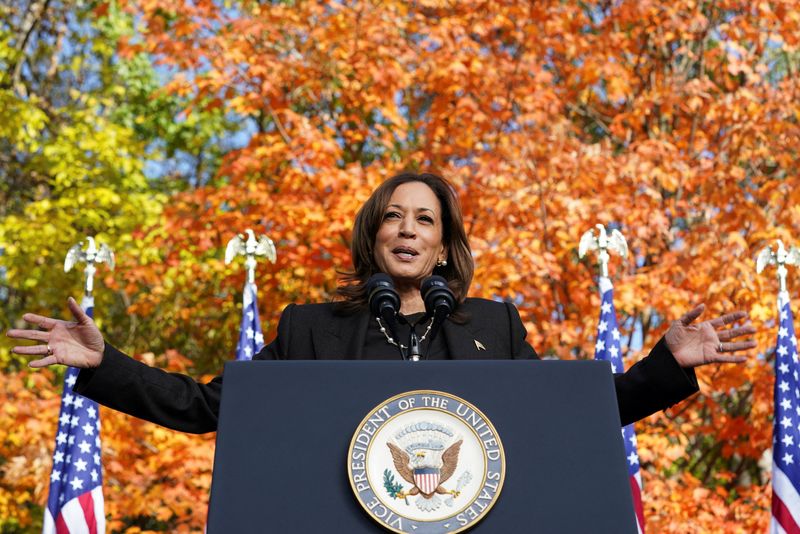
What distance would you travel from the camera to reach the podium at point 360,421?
2.01 metres

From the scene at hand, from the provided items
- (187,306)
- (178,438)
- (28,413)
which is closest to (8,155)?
(187,306)

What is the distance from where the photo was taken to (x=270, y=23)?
10.2 meters

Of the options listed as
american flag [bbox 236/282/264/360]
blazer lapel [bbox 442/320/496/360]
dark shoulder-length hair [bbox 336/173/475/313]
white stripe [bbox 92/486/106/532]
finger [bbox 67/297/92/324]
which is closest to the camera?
finger [bbox 67/297/92/324]

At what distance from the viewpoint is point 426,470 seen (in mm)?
2023

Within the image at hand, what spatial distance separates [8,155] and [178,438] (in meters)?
8.46

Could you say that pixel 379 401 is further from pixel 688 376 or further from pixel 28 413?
pixel 28 413

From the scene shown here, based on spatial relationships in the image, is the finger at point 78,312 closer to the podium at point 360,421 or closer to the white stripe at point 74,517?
the podium at point 360,421

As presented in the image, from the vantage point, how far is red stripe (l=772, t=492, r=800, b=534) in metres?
6.45

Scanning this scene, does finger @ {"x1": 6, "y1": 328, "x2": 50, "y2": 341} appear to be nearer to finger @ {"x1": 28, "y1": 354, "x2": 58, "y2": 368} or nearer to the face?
finger @ {"x1": 28, "y1": 354, "x2": 58, "y2": 368}

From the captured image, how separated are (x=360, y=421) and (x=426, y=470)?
174 mm

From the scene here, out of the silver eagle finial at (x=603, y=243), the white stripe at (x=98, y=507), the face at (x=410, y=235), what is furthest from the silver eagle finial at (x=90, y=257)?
the face at (x=410, y=235)

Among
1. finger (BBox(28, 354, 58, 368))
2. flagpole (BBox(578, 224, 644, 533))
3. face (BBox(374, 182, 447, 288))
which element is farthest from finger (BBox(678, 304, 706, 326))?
flagpole (BBox(578, 224, 644, 533))

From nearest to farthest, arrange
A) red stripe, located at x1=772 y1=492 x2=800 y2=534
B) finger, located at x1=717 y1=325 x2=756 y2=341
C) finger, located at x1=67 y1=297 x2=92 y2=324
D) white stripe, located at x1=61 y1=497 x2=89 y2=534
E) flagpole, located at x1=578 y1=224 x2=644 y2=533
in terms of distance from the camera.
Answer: finger, located at x1=67 y1=297 x2=92 y2=324 → finger, located at x1=717 y1=325 x2=756 y2=341 → red stripe, located at x1=772 y1=492 x2=800 y2=534 → flagpole, located at x1=578 y1=224 x2=644 y2=533 → white stripe, located at x1=61 y1=497 x2=89 y2=534

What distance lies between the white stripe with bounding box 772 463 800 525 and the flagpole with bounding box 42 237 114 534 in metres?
4.73
